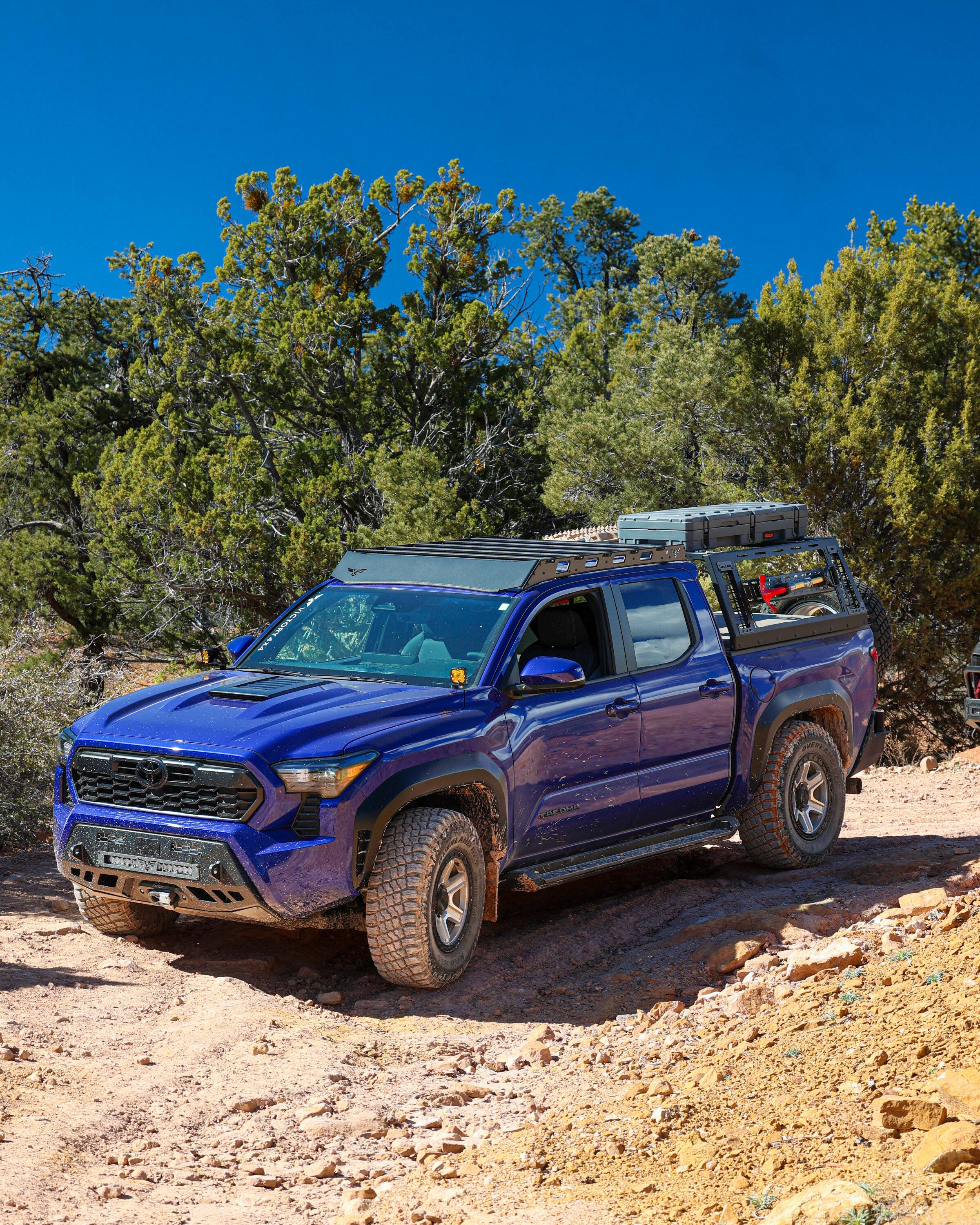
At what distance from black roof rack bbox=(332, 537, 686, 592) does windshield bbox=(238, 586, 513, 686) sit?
3.0 inches

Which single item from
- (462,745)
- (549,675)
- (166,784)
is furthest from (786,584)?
(166,784)

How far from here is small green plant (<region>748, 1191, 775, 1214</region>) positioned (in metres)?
3.58

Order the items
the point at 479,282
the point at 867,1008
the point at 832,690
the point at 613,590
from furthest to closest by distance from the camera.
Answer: the point at 479,282, the point at 832,690, the point at 613,590, the point at 867,1008

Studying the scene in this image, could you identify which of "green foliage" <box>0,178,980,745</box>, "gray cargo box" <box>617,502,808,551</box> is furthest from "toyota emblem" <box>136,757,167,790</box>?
"green foliage" <box>0,178,980,745</box>

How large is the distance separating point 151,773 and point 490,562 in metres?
2.09

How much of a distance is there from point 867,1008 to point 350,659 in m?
3.08

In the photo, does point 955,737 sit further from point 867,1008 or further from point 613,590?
point 867,1008

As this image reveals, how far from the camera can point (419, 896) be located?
18.9 feet

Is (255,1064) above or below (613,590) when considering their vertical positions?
below

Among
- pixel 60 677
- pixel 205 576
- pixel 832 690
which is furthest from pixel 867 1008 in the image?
pixel 205 576

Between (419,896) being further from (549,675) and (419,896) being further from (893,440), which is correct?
(893,440)

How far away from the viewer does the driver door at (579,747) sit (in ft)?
21.0

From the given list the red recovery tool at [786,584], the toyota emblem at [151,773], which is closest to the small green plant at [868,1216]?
the toyota emblem at [151,773]

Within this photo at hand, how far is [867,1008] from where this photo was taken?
16.5 ft
